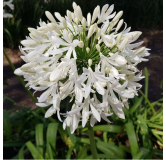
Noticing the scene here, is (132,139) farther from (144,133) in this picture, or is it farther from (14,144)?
(14,144)

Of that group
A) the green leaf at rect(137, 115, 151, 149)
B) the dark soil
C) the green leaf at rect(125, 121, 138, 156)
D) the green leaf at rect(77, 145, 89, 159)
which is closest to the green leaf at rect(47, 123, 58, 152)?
the green leaf at rect(77, 145, 89, 159)

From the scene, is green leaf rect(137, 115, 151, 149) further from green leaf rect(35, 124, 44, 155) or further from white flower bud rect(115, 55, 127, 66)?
white flower bud rect(115, 55, 127, 66)

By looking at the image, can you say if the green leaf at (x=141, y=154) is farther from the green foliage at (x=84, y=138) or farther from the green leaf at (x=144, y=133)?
the green leaf at (x=144, y=133)

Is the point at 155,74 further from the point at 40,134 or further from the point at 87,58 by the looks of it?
the point at 87,58

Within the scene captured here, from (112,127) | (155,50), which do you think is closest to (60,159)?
(112,127)

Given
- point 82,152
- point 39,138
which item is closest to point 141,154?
point 82,152

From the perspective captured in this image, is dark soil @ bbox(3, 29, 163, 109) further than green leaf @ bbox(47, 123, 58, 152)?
Yes

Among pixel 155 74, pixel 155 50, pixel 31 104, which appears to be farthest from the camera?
pixel 155 50

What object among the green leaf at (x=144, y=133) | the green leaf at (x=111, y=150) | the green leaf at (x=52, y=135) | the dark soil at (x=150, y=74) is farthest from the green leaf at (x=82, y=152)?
the dark soil at (x=150, y=74)
